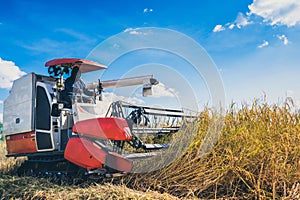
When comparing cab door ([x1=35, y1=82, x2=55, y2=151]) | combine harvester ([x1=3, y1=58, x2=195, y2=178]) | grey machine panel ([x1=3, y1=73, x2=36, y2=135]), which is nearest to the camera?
combine harvester ([x1=3, y1=58, x2=195, y2=178])

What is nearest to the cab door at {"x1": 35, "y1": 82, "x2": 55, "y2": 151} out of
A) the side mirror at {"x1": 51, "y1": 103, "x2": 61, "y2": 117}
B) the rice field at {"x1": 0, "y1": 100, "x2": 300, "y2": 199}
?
the side mirror at {"x1": 51, "y1": 103, "x2": 61, "y2": 117}

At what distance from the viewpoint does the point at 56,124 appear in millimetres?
5883

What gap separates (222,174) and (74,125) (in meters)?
2.31

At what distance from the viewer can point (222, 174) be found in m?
4.58

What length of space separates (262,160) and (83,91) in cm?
341

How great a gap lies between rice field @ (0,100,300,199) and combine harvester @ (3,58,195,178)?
1.29ft

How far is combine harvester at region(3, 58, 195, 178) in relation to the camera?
4.73 m

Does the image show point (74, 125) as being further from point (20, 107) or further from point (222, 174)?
point (222, 174)

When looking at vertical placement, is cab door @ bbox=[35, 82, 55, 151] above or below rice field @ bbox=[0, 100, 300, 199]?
above

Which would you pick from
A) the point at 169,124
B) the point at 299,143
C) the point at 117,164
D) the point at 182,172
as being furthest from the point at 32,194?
the point at 299,143

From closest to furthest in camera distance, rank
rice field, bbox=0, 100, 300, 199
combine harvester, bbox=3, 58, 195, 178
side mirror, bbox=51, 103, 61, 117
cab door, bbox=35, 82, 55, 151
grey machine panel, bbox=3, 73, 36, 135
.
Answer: rice field, bbox=0, 100, 300, 199 → combine harvester, bbox=3, 58, 195, 178 → side mirror, bbox=51, 103, 61, 117 → cab door, bbox=35, 82, 55, 151 → grey machine panel, bbox=3, 73, 36, 135

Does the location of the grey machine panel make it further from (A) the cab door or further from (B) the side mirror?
(B) the side mirror

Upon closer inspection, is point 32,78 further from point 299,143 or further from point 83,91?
point 299,143

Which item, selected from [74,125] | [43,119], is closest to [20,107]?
[43,119]
